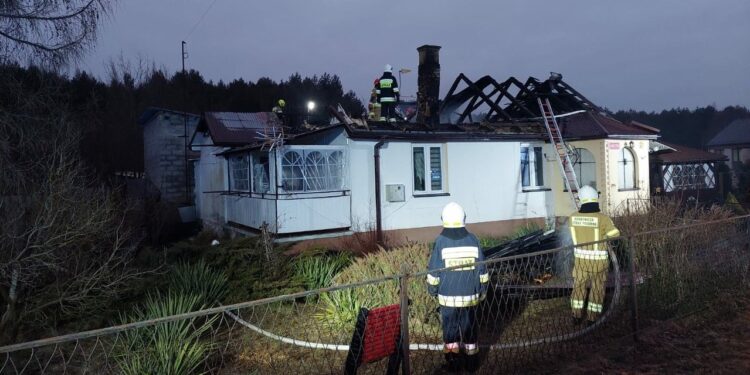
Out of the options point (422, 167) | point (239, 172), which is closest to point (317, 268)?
point (422, 167)

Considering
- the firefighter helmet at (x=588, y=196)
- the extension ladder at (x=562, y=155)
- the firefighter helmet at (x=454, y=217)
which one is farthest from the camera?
the extension ladder at (x=562, y=155)

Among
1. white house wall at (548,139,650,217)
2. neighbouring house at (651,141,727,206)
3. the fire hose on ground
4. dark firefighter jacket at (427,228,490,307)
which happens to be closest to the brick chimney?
white house wall at (548,139,650,217)

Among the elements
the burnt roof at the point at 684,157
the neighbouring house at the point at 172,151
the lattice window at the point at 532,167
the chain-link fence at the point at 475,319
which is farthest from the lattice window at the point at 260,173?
the burnt roof at the point at 684,157

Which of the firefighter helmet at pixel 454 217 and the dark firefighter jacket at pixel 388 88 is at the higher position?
the dark firefighter jacket at pixel 388 88

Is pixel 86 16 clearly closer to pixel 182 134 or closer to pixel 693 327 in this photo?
pixel 693 327

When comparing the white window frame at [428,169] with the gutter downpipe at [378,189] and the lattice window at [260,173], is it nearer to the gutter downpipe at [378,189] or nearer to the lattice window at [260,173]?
the gutter downpipe at [378,189]

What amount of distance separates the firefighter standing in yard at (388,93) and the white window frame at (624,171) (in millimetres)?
6776

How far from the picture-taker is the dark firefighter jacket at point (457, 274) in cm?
505

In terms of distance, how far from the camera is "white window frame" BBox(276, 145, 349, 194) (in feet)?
37.5

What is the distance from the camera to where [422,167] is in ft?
44.9

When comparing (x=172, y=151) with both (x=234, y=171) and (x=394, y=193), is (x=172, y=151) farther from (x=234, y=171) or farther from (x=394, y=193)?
(x=394, y=193)

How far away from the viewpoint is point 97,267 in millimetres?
7309

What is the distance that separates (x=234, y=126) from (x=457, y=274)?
502 inches

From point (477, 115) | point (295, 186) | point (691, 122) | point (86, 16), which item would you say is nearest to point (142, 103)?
point (477, 115)
